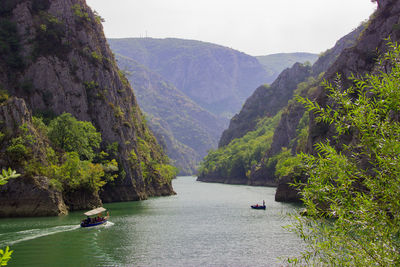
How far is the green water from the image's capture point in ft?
134

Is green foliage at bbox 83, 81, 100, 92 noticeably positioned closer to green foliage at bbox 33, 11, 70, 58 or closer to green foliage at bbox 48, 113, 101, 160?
green foliage at bbox 33, 11, 70, 58

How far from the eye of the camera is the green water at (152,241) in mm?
40969

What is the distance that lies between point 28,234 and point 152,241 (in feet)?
53.3

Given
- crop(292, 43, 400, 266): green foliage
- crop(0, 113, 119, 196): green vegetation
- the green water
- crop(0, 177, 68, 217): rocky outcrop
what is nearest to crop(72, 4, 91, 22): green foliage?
crop(0, 113, 119, 196): green vegetation

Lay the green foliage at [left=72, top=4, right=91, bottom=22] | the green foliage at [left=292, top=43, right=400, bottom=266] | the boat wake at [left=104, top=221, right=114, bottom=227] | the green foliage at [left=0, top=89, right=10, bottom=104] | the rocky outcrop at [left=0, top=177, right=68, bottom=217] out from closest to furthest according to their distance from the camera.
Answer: the green foliage at [left=292, top=43, right=400, bottom=266]
the boat wake at [left=104, top=221, right=114, bottom=227]
the rocky outcrop at [left=0, top=177, right=68, bottom=217]
the green foliage at [left=0, top=89, right=10, bottom=104]
the green foliage at [left=72, top=4, right=91, bottom=22]

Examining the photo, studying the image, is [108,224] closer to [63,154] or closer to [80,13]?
[63,154]

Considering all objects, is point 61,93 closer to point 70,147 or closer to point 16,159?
point 70,147

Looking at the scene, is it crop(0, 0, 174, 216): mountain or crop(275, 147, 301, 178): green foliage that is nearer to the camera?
crop(0, 0, 174, 216): mountain

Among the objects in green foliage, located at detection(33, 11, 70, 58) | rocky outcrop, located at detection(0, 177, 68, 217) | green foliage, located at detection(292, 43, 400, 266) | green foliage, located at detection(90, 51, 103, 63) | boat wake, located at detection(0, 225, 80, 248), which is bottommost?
boat wake, located at detection(0, 225, 80, 248)

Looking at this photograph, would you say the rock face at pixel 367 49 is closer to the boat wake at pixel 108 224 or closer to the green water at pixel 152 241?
the green water at pixel 152 241

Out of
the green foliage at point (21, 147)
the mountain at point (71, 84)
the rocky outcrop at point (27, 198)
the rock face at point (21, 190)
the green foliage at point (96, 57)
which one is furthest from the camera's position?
the green foliage at point (96, 57)

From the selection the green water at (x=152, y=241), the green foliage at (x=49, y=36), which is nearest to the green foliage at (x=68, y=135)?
the green water at (x=152, y=241)

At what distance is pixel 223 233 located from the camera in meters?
57.5

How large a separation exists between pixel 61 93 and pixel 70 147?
19500mm
